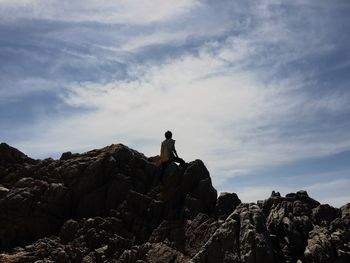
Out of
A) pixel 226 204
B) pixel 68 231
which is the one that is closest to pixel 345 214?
pixel 226 204

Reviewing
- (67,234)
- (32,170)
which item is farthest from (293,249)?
(32,170)

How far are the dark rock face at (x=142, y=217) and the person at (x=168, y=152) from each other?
2.49ft

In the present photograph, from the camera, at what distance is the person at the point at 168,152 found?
1842 inches

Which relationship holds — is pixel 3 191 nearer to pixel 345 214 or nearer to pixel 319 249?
pixel 319 249

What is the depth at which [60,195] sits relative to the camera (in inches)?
1804

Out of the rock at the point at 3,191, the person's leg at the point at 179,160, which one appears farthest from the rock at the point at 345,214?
the rock at the point at 3,191

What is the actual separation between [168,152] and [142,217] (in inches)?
290

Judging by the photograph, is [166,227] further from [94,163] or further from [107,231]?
[94,163]

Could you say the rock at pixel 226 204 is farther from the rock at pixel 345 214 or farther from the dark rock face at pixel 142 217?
the rock at pixel 345 214

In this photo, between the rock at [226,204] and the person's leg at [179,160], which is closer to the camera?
the rock at [226,204]

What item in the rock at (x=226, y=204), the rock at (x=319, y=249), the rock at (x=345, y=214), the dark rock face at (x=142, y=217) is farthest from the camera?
the rock at (x=226, y=204)

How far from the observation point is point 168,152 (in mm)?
46938

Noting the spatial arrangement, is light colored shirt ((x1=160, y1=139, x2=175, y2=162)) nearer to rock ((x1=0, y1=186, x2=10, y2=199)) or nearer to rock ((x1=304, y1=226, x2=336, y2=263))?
rock ((x1=0, y1=186, x2=10, y2=199))

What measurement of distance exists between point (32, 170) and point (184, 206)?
18311 mm
